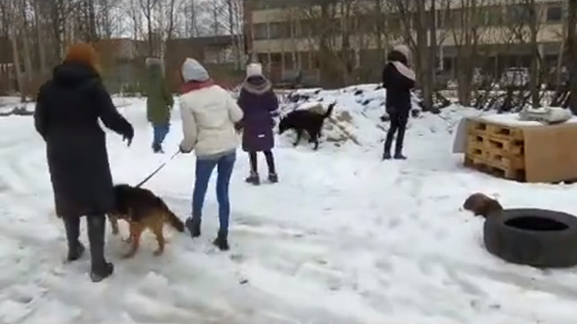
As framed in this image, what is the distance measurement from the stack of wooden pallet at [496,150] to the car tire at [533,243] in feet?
7.67

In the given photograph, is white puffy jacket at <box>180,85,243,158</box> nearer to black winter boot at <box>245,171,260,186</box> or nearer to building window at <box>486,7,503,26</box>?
black winter boot at <box>245,171,260,186</box>

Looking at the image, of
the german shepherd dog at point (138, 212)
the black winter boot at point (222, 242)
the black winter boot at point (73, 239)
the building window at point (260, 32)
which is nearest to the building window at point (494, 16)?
the black winter boot at point (222, 242)

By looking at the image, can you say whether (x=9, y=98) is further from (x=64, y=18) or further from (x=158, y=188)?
(x=158, y=188)

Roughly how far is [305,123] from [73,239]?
6.03m

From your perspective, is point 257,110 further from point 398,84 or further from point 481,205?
point 481,205

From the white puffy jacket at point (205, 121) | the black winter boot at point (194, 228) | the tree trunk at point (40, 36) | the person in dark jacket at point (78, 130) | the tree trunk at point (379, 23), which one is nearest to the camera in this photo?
the person in dark jacket at point (78, 130)

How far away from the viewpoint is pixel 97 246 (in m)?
4.38

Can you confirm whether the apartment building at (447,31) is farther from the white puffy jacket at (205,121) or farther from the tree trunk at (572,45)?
the white puffy jacket at (205,121)

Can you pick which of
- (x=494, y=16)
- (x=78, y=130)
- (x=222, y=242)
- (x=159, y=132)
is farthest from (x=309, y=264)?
(x=494, y=16)

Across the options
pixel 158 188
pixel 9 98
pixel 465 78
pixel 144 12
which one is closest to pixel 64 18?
pixel 9 98

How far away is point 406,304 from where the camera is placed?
12.8ft

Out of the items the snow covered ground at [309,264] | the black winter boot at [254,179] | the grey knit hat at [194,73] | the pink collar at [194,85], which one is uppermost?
the grey knit hat at [194,73]

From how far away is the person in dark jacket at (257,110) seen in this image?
6824mm

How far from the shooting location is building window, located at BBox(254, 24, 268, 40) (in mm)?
58188
